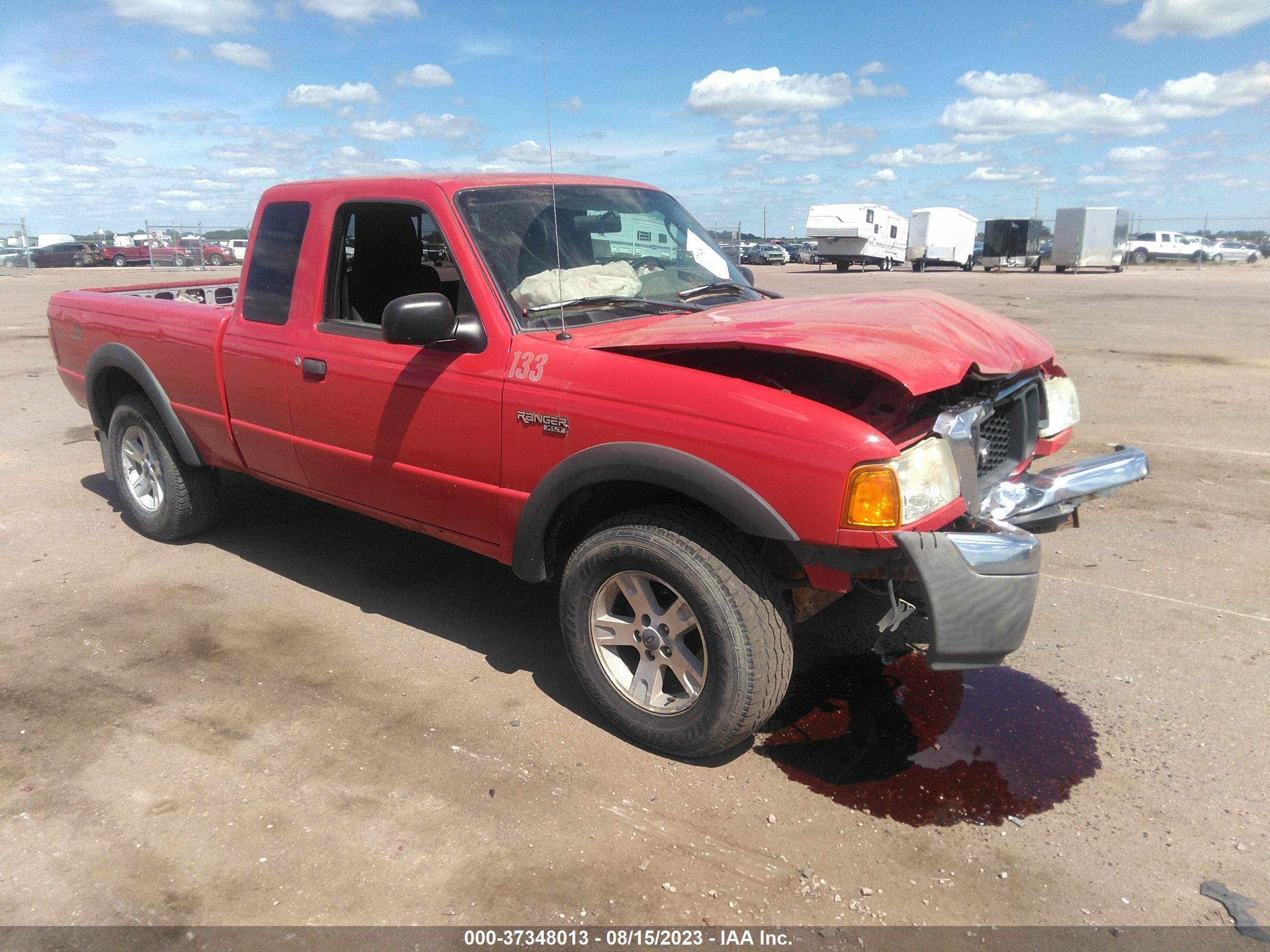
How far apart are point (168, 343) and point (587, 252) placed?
2553mm

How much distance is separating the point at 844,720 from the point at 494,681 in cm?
147

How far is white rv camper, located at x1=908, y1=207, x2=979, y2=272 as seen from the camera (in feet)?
150

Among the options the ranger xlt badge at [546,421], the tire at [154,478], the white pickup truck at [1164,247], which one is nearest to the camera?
the ranger xlt badge at [546,421]

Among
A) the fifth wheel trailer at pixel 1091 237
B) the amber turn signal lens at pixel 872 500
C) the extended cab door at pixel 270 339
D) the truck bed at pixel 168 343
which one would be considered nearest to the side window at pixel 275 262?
the extended cab door at pixel 270 339

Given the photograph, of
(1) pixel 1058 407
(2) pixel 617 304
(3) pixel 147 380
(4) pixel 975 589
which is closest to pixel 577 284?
(2) pixel 617 304

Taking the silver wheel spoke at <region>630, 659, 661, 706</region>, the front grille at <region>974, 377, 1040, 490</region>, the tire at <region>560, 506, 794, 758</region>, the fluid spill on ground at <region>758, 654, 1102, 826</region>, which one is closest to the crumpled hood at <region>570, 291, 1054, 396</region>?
the front grille at <region>974, 377, 1040, 490</region>

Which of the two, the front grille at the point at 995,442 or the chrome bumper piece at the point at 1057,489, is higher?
the front grille at the point at 995,442

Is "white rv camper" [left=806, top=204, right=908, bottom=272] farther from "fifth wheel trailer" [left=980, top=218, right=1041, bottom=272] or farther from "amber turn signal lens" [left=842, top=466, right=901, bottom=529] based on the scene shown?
"amber turn signal lens" [left=842, top=466, right=901, bottom=529]

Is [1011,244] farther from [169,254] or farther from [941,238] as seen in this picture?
[169,254]

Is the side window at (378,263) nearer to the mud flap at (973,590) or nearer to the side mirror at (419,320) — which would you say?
the side mirror at (419,320)

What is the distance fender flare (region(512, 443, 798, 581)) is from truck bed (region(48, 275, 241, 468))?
2.17 metres

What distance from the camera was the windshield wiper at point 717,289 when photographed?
4.12 meters

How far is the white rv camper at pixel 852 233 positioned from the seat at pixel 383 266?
40112 mm

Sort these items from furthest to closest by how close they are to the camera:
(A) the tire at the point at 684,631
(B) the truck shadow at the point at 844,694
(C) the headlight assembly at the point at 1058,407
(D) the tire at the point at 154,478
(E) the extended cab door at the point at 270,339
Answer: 1. (D) the tire at the point at 154,478
2. (E) the extended cab door at the point at 270,339
3. (C) the headlight assembly at the point at 1058,407
4. (B) the truck shadow at the point at 844,694
5. (A) the tire at the point at 684,631
